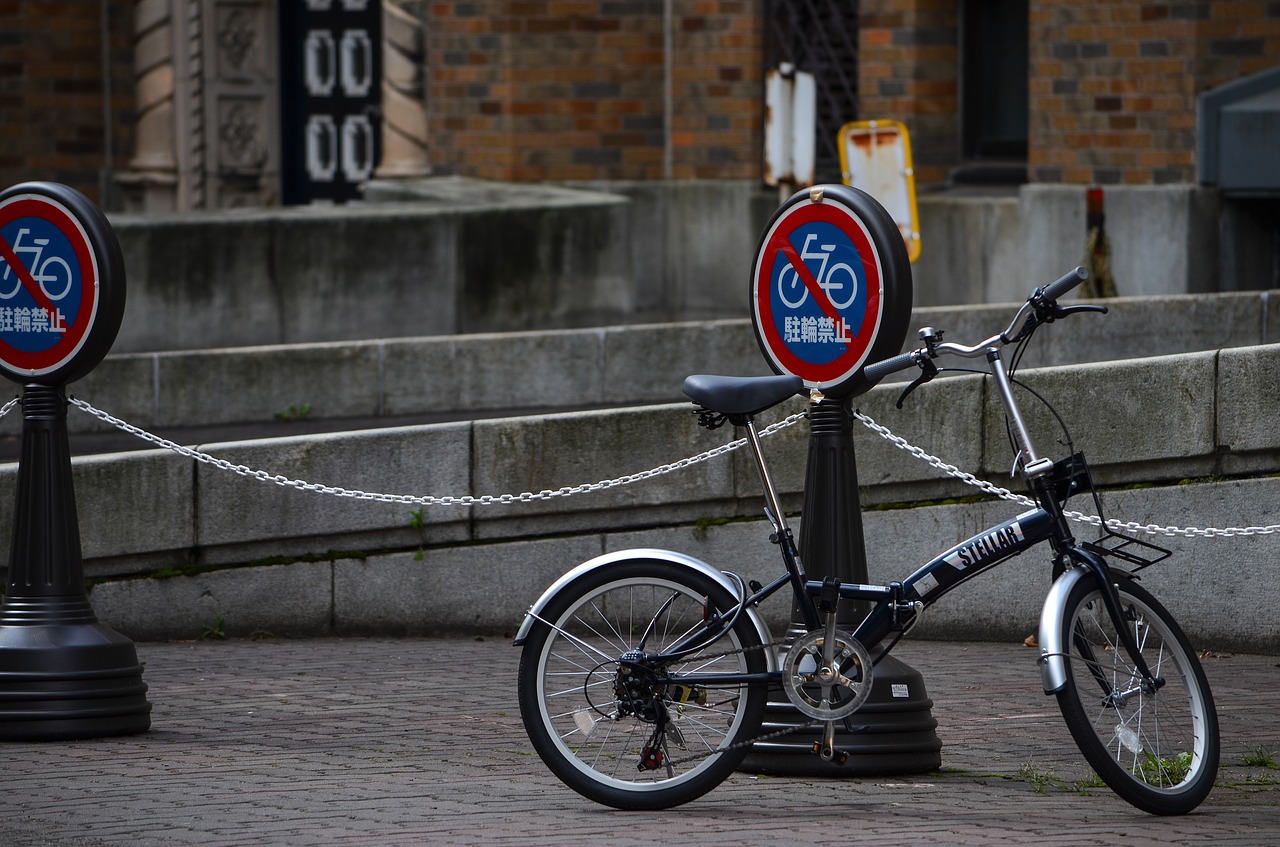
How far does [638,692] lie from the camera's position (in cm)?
548

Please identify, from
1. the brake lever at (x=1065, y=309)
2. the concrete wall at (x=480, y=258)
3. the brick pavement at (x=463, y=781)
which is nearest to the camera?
the brick pavement at (x=463, y=781)

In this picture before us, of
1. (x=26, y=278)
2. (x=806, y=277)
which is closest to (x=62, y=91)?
(x=26, y=278)

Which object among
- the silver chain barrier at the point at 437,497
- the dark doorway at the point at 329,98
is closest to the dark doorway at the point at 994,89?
the dark doorway at the point at 329,98

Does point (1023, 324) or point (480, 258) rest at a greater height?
point (480, 258)

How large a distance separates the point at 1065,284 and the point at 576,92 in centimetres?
1334

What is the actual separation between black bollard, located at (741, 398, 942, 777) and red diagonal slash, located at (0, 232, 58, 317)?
8.11 feet

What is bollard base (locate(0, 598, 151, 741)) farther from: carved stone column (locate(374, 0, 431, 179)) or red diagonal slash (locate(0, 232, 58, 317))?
carved stone column (locate(374, 0, 431, 179))

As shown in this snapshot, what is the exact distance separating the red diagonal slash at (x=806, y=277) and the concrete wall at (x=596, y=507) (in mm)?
2132

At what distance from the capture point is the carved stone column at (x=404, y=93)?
751 inches

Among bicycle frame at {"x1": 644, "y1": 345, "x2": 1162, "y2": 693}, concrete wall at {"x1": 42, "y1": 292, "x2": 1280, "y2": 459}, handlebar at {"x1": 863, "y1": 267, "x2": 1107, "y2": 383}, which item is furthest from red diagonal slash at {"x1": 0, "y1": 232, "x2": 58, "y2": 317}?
concrete wall at {"x1": 42, "y1": 292, "x2": 1280, "y2": 459}

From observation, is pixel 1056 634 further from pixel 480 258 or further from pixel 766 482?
pixel 480 258

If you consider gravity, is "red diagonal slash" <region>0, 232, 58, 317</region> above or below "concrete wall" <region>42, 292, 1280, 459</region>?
above

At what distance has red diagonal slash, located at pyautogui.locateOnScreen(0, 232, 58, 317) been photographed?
658 cm

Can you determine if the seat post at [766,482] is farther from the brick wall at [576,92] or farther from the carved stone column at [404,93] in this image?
the carved stone column at [404,93]
